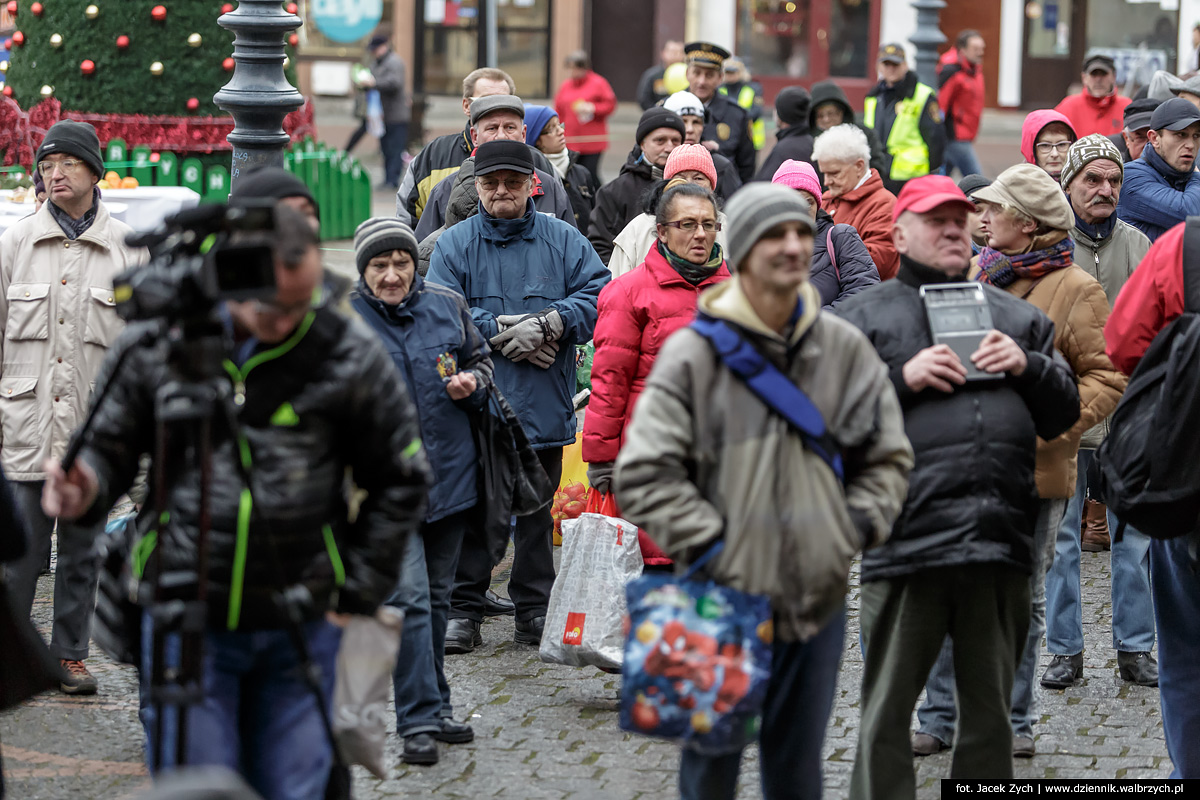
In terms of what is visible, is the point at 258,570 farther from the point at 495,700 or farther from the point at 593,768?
the point at 495,700

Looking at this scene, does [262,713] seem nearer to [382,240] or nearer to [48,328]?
[382,240]

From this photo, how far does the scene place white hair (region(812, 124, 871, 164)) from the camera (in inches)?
314

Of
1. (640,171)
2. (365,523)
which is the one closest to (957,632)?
(365,523)

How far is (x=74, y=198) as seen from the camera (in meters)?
6.12

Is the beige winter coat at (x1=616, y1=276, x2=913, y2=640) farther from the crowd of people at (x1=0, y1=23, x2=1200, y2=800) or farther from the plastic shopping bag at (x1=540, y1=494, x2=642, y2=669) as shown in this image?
the plastic shopping bag at (x1=540, y1=494, x2=642, y2=669)

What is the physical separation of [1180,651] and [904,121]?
938 cm

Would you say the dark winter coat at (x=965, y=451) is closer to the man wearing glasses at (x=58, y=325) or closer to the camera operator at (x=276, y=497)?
the camera operator at (x=276, y=497)

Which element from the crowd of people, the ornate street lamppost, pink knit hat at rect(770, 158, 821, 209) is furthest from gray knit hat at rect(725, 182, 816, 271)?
the ornate street lamppost

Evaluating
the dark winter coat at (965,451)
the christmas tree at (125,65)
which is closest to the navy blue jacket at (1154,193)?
the dark winter coat at (965,451)

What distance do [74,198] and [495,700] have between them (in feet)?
8.15

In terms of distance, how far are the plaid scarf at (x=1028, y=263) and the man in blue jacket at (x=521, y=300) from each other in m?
1.82

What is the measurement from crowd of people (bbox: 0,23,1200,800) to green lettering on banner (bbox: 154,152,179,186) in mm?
6165

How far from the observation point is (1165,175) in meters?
7.91

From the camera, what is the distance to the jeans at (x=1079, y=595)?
6105 mm
